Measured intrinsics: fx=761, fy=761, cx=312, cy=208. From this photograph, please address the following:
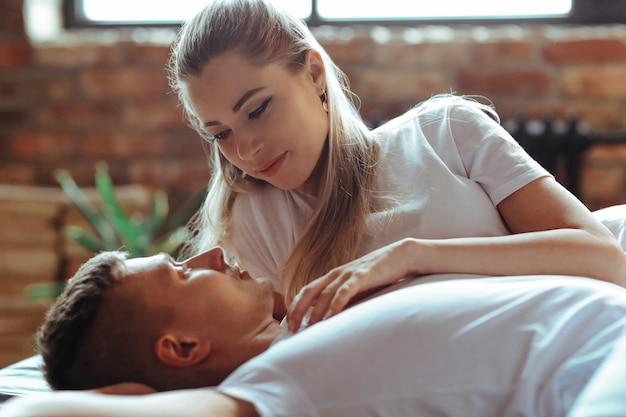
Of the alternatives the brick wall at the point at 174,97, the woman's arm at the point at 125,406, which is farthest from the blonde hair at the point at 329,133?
the brick wall at the point at 174,97

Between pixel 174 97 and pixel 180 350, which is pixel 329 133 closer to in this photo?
pixel 180 350

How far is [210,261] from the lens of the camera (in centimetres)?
113

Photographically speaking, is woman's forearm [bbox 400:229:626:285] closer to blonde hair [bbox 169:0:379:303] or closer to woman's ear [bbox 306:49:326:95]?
blonde hair [bbox 169:0:379:303]

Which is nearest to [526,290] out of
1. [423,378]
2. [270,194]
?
[423,378]

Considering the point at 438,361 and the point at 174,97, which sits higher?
the point at 174,97

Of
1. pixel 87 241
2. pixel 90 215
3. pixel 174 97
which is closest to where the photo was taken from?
pixel 87 241

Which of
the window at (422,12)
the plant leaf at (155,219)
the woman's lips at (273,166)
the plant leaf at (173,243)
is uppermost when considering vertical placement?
the window at (422,12)

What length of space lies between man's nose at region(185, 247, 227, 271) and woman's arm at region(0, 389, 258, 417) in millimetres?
331

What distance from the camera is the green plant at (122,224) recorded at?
7.81ft

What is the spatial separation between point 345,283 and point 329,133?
482 mm

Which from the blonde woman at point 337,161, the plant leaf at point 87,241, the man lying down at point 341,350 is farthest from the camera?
the plant leaf at point 87,241

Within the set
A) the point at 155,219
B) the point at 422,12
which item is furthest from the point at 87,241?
the point at 422,12

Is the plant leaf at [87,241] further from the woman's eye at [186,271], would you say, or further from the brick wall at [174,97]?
the woman's eye at [186,271]

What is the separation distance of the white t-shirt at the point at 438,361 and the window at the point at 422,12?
196 cm
